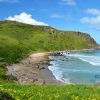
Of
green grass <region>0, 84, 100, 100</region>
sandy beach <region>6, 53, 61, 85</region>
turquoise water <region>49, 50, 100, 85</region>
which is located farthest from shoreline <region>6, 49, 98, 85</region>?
green grass <region>0, 84, 100, 100</region>

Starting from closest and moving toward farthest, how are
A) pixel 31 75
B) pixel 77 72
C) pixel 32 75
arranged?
pixel 31 75, pixel 32 75, pixel 77 72

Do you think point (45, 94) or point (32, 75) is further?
point (32, 75)

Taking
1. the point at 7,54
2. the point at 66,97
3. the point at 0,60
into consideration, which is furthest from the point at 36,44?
the point at 66,97

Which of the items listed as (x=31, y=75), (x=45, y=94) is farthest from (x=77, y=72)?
(x=45, y=94)

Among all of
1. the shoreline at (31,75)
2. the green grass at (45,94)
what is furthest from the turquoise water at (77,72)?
the green grass at (45,94)

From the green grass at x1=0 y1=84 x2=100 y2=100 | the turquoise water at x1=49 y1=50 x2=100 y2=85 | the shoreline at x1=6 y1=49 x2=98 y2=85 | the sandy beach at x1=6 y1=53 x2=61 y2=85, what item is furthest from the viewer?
the turquoise water at x1=49 y1=50 x2=100 y2=85

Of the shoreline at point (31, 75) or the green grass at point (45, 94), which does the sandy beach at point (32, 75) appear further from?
the green grass at point (45, 94)

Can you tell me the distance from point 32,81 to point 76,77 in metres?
15.2

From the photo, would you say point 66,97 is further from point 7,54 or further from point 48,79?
point 7,54

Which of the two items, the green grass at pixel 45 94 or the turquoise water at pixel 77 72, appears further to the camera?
the turquoise water at pixel 77 72

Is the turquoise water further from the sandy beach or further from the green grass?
the green grass

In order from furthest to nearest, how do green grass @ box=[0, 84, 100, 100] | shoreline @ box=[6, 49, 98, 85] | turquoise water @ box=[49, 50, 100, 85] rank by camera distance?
turquoise water @ box=[49, 50, 100, 85], shoreline @ box=[6, 49, 98, 85], green grass @ box=[0, 84, 100, 100]

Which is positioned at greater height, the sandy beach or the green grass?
the green grass

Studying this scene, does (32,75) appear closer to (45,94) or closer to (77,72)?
(77,72)
